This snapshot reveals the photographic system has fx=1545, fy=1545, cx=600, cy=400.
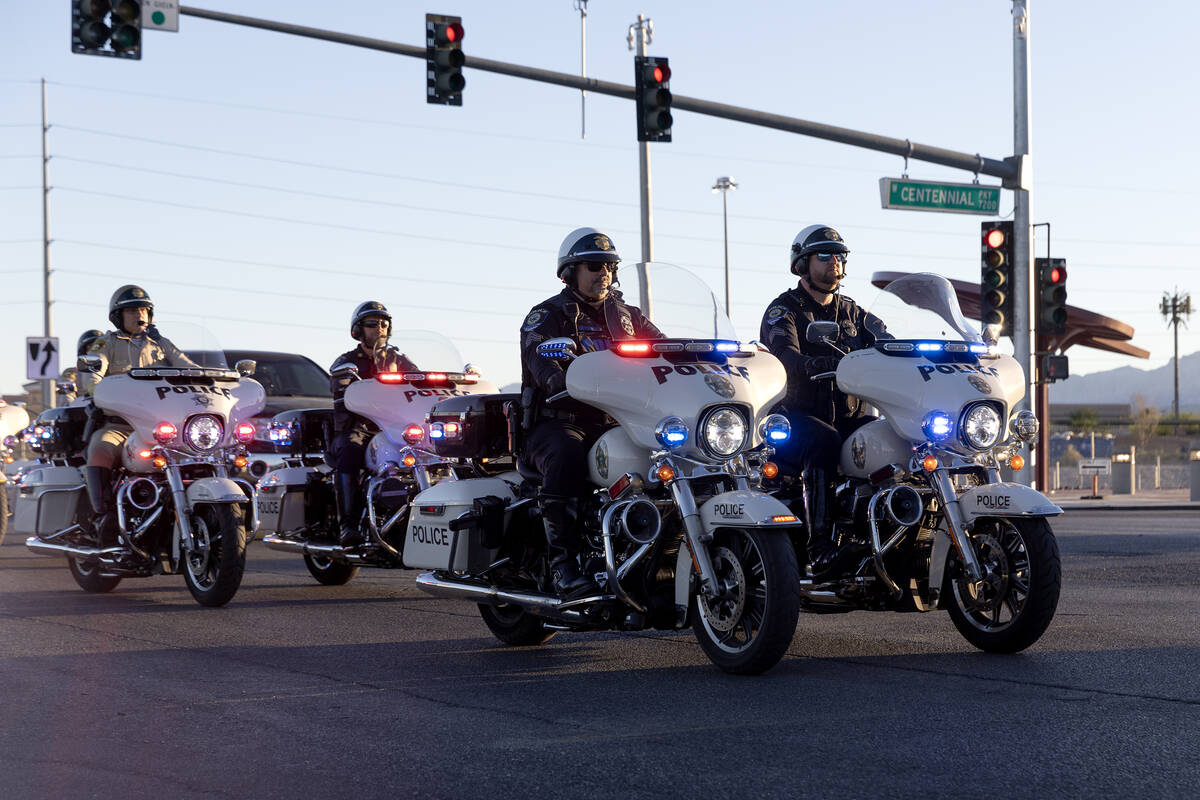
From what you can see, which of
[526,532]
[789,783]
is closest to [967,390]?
[526,532]

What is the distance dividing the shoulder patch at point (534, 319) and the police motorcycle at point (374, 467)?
2382 millimetres

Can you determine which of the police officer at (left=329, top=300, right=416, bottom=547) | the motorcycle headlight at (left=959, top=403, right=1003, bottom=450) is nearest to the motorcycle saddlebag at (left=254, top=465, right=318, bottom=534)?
the police officer at (left=329, top=300, right=416, bottom=547)

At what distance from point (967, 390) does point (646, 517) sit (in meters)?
1.74

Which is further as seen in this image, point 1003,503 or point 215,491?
point 215,491

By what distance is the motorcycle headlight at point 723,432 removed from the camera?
23.1 ft

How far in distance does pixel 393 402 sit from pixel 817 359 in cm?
394

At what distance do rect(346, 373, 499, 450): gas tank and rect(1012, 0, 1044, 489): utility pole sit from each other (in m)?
10.3

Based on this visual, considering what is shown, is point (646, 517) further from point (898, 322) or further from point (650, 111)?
point (650, 111)

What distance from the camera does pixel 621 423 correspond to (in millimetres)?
7285

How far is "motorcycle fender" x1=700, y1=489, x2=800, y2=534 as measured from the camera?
6.60 meters

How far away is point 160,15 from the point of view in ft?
55.3

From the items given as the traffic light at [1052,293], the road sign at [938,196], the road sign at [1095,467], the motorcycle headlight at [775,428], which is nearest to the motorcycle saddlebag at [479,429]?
the motorcycle headlight at [775,428]

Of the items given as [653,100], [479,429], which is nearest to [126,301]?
[479,429]

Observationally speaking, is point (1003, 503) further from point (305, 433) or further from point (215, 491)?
point (305, 433)
